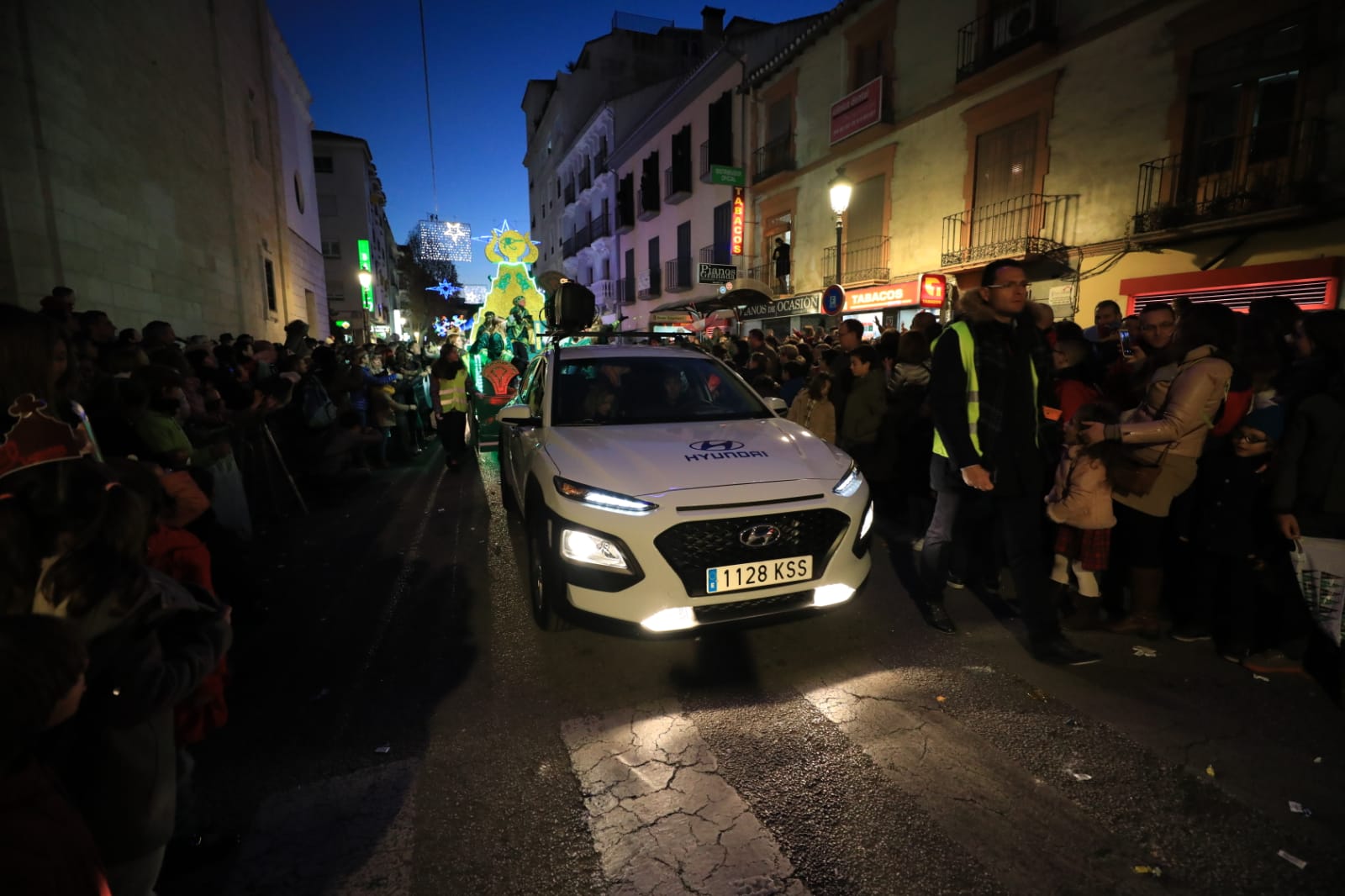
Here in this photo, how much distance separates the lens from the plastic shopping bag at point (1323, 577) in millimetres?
2902

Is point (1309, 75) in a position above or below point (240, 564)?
above

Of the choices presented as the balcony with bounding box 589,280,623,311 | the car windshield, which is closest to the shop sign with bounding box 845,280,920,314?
the car windshield

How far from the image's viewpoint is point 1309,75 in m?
8.11

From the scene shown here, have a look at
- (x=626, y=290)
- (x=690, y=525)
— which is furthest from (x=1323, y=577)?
(x=626, y=290)

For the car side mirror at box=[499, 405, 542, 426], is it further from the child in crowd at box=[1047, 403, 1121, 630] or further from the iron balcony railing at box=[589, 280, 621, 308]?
the iron balcony railing at box=[589, 280, 621, 308]

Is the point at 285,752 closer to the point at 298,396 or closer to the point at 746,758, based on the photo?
the point at 746,758

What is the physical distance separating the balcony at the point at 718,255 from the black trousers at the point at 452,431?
1453 centimetres

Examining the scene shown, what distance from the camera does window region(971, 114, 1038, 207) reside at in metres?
11.8

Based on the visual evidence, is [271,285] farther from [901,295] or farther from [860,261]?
[901,295]

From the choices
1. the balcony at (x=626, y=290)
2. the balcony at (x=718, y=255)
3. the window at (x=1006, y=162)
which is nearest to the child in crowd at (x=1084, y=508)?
the window at (x=1006, y=162)

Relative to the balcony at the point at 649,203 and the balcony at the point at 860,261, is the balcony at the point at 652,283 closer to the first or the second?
the balcony at the point at 649,203

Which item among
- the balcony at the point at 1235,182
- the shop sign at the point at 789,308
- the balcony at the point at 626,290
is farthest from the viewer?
the balcony at the point at 626,290

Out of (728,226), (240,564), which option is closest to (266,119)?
(728,226)

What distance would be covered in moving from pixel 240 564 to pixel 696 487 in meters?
2.84
